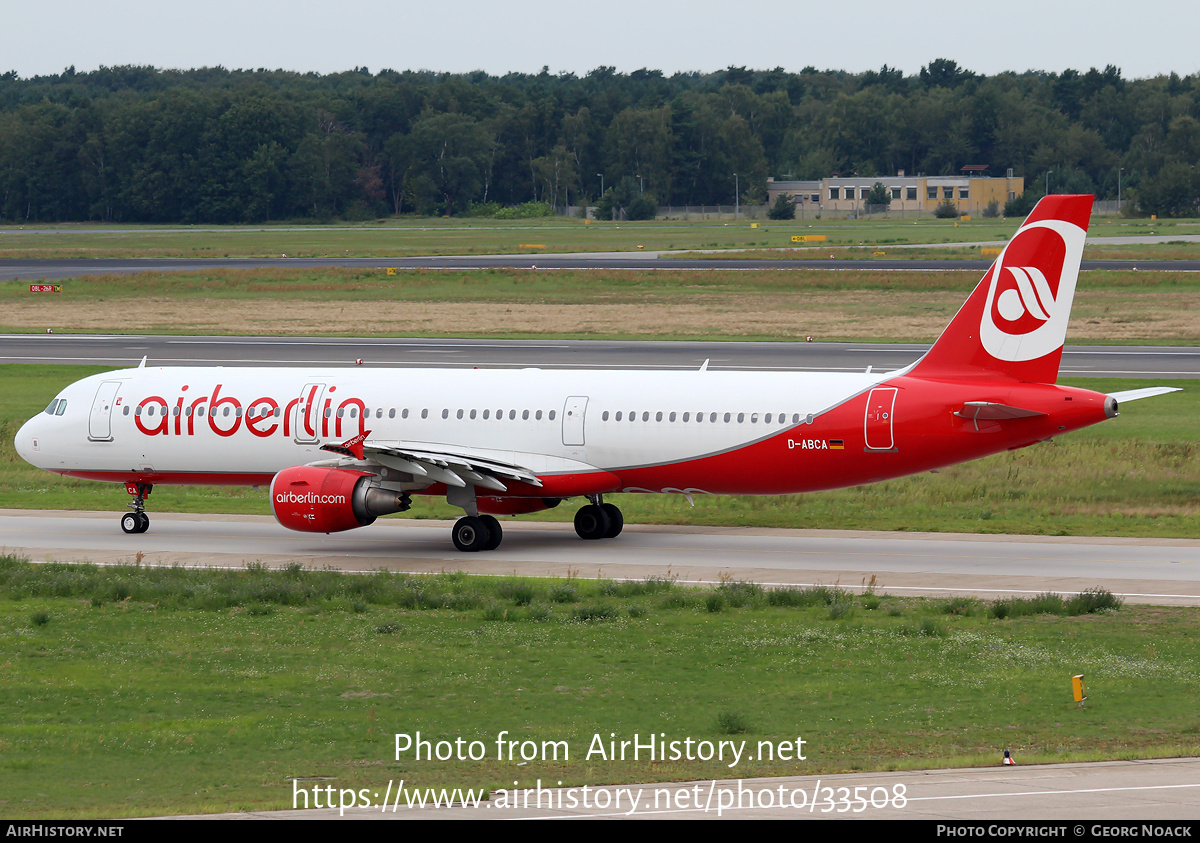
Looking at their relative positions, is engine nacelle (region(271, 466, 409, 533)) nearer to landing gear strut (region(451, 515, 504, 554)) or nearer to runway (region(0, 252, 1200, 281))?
landing gear strut (region(451, 515, 504, 554))

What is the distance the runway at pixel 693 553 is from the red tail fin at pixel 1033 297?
440 cm

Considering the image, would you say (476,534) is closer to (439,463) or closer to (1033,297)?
(439,463)

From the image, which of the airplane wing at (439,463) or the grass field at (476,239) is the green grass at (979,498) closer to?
the airplane wing at (439,463)

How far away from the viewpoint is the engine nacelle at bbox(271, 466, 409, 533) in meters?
33.6

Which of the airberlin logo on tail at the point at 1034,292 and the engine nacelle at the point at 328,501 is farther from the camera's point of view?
the engine nacelle at the point at 328,501

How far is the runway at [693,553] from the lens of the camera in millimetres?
29922

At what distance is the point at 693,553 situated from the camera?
112ft

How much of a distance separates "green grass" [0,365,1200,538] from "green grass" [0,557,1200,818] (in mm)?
10992

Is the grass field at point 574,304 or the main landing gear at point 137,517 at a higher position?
the grass field at point 574,304

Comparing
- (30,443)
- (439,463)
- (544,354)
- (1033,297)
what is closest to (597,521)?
(439,463)

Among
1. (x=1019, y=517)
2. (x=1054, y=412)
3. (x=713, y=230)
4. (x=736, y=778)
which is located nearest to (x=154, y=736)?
(x=736, y=778)

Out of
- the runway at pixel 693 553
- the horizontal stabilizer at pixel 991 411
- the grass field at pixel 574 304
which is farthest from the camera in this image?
the grass field at pixel 574 304

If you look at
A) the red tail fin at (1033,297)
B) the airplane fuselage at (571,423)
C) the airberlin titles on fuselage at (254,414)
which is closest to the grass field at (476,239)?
the red tail fin at (1033,297)

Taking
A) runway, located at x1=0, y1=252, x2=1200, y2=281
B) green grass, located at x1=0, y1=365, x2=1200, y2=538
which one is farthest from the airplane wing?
runway, located at x1=0, y1=252, x2=1200, y2=281
